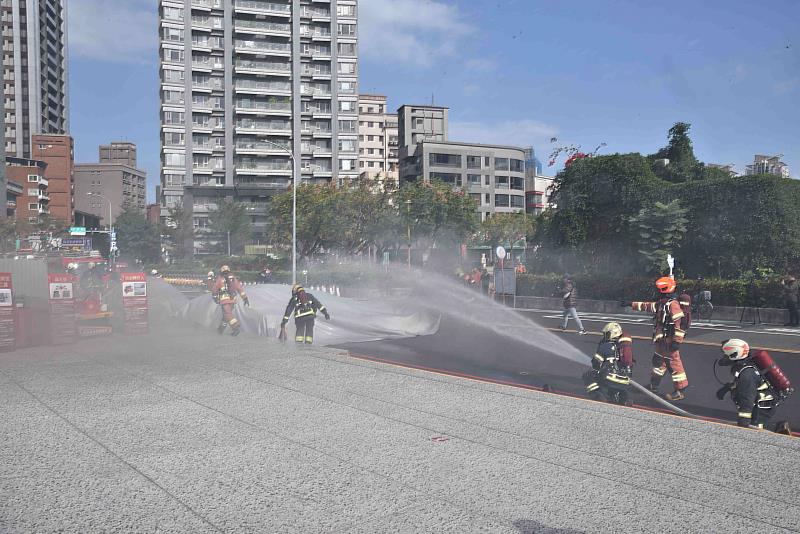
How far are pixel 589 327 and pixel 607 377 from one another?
44.0 ft

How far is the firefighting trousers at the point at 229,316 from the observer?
681 inches

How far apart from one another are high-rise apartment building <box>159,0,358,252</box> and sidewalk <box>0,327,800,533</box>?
75673mm

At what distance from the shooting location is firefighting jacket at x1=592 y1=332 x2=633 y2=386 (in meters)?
9.05

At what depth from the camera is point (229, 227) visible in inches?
2773

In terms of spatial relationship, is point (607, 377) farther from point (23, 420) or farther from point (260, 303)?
point (260, 303)

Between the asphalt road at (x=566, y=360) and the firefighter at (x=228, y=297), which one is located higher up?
the firefighter at (x=228, y=297)

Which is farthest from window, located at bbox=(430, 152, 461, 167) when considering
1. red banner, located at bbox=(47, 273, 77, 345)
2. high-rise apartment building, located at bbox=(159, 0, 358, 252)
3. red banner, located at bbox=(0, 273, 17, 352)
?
red banner, located at bbox=(0, 273, 17, 352)

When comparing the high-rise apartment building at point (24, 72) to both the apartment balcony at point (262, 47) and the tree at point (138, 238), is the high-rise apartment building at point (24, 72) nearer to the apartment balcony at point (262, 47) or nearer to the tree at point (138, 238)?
the tree at point (138, 238)

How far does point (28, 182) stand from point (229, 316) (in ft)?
301

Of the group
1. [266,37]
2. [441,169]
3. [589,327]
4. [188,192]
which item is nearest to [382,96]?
[441,169]

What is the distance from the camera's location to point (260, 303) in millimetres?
18328

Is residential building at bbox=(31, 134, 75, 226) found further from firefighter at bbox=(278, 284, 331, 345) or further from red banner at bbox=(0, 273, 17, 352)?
firefighter at bbox=(278, 284, 331, 345)

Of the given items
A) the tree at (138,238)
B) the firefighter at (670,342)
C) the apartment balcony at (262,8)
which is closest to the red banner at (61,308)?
the firefighter at (670,342)

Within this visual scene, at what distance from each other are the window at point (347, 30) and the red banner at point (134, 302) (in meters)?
76.6
